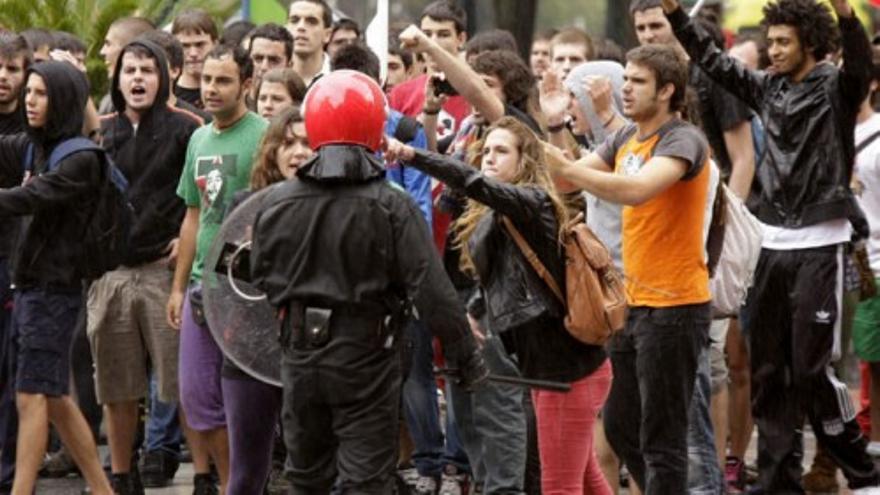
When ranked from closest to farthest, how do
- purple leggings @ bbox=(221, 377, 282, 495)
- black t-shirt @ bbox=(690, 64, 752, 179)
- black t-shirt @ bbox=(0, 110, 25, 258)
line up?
purple leggings @ bbox=(221, 377, 282, 495)
black t-shirt @ bbox=(0, 110, 25, 258)
black t-shirt @ bbox=(690, 64, 752, 179)

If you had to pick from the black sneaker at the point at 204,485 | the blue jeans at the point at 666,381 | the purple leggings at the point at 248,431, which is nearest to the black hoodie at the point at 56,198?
the black sneaker at the point at 204,485

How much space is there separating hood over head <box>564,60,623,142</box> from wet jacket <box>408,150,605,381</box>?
1.49 metres

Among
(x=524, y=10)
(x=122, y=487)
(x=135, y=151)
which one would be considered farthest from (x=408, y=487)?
Result: (x=524, y=10)

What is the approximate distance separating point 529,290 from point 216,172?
7.23 ft

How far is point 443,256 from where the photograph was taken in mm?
12383

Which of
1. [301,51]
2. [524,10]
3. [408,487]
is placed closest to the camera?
[408,487]

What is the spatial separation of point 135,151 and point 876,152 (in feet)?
12.9

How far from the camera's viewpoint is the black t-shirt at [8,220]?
12469 millimetres

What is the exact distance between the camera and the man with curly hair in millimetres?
11383

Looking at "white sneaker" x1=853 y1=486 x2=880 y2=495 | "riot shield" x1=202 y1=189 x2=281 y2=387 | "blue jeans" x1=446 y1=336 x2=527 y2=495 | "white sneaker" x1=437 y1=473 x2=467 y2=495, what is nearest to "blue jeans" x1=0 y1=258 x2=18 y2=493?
"white sneaker" x1=437 y1=473 x2=467 y2=495

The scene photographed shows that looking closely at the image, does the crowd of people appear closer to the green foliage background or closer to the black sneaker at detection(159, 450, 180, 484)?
the black sneaker at detection(159, 450, 180, 484)

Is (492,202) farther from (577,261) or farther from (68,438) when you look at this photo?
(68,438)

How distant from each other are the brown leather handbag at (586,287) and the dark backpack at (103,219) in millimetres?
2446

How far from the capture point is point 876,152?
13.1 meters
